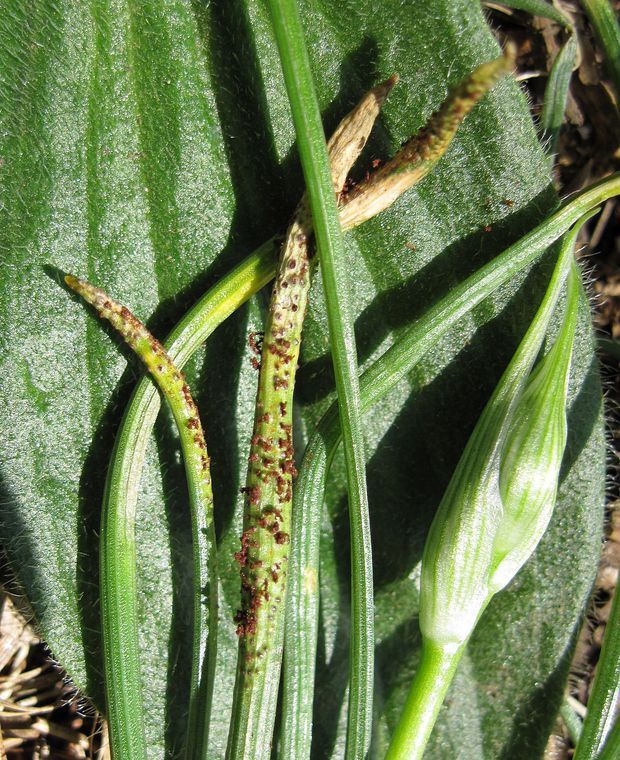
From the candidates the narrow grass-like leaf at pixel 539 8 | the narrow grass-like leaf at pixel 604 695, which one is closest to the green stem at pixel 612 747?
the narrow grass-like leaf at pixel 604 695

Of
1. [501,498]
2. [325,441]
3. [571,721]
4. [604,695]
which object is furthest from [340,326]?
[571,721]

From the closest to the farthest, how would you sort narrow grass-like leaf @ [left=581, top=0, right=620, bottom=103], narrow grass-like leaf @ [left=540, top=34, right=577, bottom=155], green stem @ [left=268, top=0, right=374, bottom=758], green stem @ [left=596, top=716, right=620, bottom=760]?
1. green stem @ [left=268, top=0, right=374, bottom=758]
2. green stem @ [left=596, top=716, right=620, bottom=760]
3. narrow grass-like leaf @ [left=581, top=0, right=620, bottom=103]
4. narrow grass-like leaf @ [left=540, top=34, right=577, bottom=155]

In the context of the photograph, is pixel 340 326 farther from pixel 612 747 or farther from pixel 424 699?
pixel 612 747

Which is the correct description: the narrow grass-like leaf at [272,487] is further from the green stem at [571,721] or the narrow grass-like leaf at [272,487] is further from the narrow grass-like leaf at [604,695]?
the green stem at [571,721]

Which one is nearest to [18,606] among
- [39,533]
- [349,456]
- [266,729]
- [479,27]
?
[39,533]

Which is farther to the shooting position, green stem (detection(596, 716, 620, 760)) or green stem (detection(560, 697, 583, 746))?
green stem (detection(560, 697, 583, 746))

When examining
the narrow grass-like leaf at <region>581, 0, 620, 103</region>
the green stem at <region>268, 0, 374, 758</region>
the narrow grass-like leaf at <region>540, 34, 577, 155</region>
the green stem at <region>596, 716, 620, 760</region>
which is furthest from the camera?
the narrow grass-like leaf at <region>540, 34, 577, 155</region>

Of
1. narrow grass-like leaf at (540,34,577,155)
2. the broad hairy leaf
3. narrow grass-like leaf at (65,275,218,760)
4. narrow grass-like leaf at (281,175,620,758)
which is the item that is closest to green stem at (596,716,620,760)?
the broad hairy leaf

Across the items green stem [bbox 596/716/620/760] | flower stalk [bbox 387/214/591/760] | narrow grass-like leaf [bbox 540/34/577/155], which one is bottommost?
green stem [bbox 596/716/620/760]

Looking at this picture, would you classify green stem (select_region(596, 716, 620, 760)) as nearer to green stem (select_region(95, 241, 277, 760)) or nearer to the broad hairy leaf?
the broad hairy leaf

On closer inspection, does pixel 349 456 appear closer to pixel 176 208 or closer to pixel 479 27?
pixel 176 208
